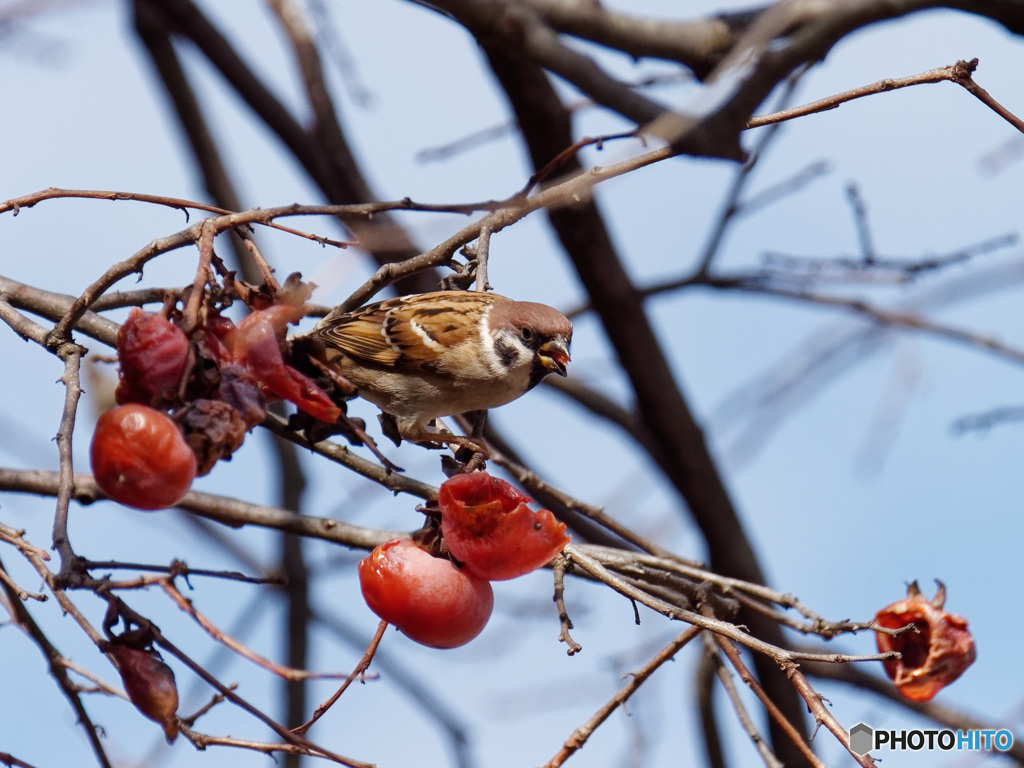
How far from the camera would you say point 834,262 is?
4.03m

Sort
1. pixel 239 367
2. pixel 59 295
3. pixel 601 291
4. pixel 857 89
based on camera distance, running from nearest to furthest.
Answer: pixel 239 367 → pixel 857 89 → pixel 59 295 → pixel 601 291

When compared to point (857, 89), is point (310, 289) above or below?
below

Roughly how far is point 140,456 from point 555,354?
1851 mm

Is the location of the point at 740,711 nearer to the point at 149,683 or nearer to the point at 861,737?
the point at 861,737

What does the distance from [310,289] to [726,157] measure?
757 millimetres

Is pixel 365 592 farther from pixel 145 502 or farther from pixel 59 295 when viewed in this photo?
pixel 59 295

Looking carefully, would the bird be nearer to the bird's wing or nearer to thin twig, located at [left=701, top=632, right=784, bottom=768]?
the bird's wing

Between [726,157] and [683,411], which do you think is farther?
[683,411]

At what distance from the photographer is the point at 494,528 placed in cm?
178

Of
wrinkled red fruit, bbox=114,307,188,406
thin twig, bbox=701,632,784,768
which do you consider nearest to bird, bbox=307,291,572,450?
thin twig, bbox=701,632,784,768

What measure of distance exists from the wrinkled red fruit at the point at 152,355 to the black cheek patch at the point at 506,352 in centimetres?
181

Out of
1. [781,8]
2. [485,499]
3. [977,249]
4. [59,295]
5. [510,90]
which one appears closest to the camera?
[485,499]

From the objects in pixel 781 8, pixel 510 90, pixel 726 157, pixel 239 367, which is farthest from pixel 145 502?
pixel 510 90

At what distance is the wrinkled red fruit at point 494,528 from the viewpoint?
Answer: 5.84ft
